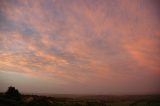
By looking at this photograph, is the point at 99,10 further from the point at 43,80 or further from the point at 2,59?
the point at 2,59

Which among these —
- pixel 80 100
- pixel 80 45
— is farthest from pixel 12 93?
pixel 80 45

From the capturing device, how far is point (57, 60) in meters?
5.06

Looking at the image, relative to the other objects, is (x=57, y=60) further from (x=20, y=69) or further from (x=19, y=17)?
(x=19, y=17)

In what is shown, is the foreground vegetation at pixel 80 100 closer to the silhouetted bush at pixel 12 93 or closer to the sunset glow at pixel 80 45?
the silhouetted bush at pixel 12 93

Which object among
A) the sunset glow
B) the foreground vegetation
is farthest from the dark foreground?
the sunset glow

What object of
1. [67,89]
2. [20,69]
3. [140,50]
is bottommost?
[67,89]

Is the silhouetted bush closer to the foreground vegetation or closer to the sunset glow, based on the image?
the foreground vegetation

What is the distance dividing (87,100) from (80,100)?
0.41ft

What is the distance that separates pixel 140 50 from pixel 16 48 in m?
2.27

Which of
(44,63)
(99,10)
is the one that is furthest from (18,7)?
(99,10)

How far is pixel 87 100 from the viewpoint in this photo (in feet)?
15.9

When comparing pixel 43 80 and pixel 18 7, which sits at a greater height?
pixel 18 7

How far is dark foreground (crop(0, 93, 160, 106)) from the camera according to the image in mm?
4711

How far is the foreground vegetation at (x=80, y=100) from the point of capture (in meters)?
4.71
